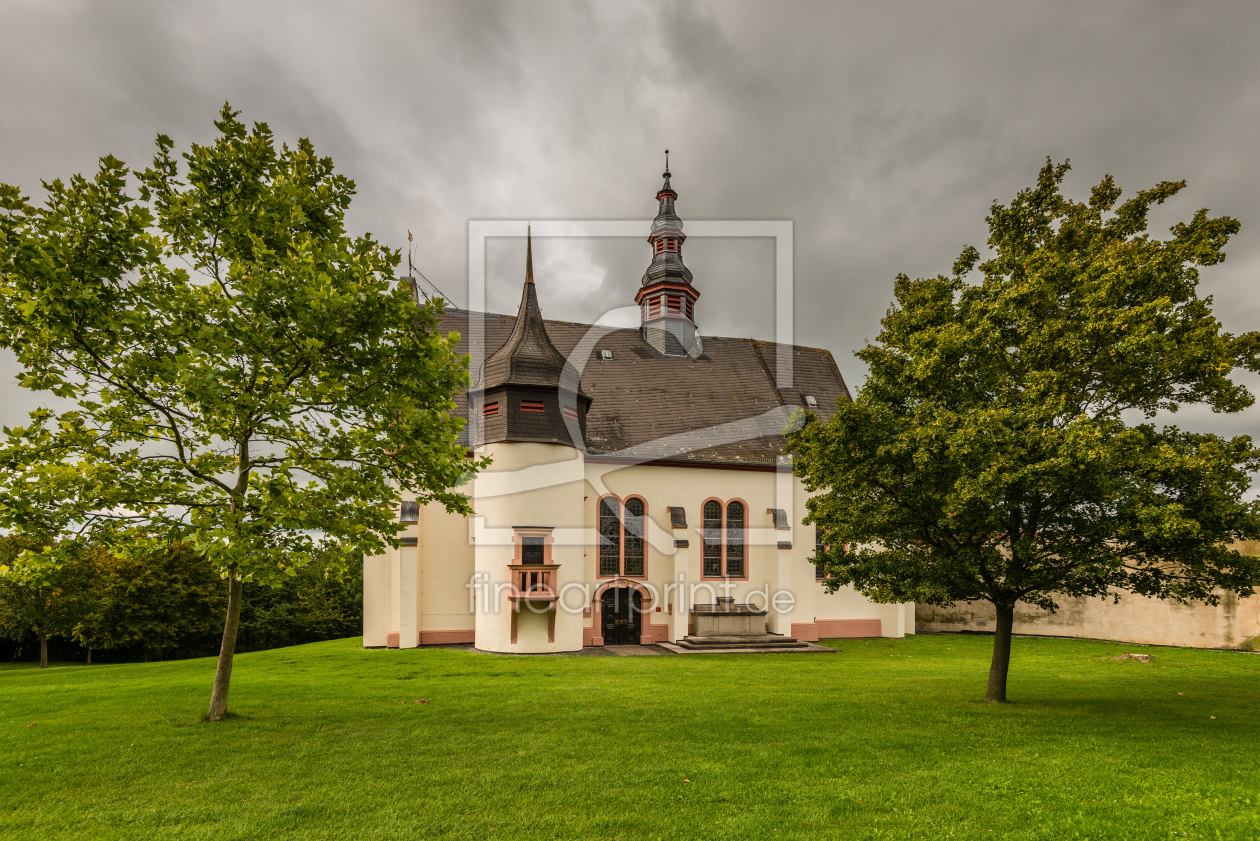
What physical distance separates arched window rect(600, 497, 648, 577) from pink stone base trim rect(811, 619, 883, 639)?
7.91 m

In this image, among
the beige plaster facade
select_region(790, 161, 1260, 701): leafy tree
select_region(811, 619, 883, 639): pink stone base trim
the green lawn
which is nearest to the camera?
the green lawn

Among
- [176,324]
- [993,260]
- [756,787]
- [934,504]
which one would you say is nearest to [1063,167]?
[993,260]

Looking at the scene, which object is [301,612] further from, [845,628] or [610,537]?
[845,628]

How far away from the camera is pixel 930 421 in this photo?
10586mm

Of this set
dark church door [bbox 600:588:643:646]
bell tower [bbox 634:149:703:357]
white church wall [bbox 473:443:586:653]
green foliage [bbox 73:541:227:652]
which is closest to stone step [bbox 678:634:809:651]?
dark church door [bbox 600:588:643:646]

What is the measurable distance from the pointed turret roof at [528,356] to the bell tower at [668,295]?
8.02m

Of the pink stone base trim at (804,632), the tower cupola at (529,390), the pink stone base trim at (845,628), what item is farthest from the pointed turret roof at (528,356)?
the pink stone base trim at (845,628)

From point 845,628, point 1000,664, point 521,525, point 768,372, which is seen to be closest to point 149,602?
point 521,525

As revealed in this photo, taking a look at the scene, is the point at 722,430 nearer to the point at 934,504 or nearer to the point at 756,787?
the point at 934,504

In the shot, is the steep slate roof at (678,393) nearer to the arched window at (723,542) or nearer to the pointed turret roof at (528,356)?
the pointed turret roof at (528,356)

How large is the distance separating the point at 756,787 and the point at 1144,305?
8.52m

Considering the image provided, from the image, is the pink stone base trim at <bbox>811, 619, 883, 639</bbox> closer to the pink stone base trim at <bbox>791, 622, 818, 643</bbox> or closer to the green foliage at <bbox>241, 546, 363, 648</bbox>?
the pink stone base trim at <bbox>791, 622, 818, 643</bbox>

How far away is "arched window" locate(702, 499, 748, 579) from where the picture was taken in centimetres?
2428

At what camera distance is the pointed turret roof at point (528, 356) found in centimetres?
2150
